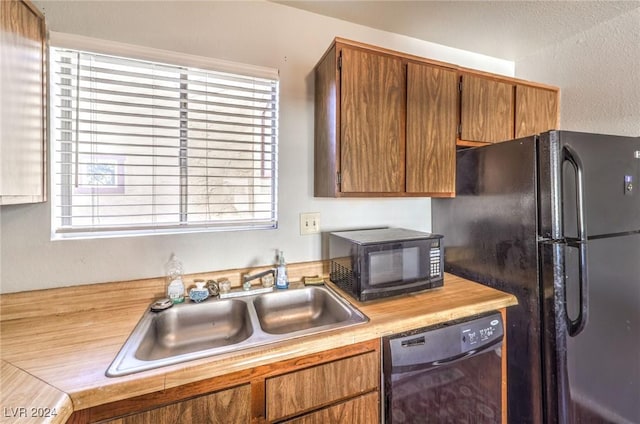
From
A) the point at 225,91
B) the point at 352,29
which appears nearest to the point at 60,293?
the point at 225,91

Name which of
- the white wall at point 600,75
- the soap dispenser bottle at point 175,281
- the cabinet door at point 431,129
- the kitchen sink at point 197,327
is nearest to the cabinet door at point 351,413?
the kitchen sink at point 197,327

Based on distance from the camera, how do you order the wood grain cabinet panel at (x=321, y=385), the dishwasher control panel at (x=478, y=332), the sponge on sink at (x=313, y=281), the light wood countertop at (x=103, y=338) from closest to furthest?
1. the light wood countertop at (x=103, y=338)
2. the wood grain cabinet panel at (x=321, y=385)
3. the dishwasher control panel at (x=478, y=332)
4. the sponge on sink at (x=313, y=281)

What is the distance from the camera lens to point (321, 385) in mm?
891

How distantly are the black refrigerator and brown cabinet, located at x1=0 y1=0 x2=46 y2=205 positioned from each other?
1.98 metres

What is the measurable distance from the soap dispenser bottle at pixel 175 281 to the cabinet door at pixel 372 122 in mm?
874

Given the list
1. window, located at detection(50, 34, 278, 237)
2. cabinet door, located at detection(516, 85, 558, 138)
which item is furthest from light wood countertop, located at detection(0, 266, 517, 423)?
cabinet door, located at detection(516, 85, 558, 138)

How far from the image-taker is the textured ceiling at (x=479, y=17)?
148 centimetres

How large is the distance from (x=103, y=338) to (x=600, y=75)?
296 centimetres

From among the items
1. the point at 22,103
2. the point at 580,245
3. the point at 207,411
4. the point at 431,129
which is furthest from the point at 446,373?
the point at 22,103

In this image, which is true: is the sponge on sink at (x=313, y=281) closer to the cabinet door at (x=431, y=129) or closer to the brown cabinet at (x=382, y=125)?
the brown cabinet at (x=382, y=125)

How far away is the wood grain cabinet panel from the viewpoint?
33.1 inches

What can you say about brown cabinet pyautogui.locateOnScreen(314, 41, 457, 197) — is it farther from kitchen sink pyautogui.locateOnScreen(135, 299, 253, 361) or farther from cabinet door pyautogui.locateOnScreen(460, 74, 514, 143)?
kitchen sink pyautogui.locateOnScreen(135, 299, 253, 361)

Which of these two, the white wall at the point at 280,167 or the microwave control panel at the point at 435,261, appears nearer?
the white wall at the point at 280,167

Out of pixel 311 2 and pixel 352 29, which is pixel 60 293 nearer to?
pixel 311 2
